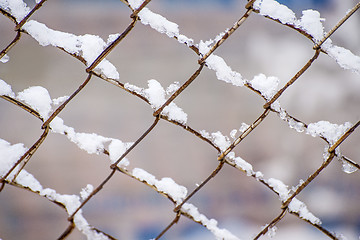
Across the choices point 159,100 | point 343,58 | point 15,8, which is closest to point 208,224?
point 159,100

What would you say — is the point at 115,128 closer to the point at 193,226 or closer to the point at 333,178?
the point at 193,226

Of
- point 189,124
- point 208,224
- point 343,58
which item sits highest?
point 189,124

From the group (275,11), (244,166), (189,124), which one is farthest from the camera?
(189,124)

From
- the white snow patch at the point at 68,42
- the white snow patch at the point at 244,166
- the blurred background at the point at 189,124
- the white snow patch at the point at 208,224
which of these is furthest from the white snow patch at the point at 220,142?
the blurred background at the point at 189,124

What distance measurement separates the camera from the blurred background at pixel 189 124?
1.84m

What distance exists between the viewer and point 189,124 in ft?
7.14

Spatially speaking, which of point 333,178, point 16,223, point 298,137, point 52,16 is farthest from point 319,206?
point 52,16

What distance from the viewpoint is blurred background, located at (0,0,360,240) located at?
1836mm

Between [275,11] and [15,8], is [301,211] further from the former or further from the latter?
[15,8]

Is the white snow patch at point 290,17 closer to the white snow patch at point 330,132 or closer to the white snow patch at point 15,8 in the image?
the white snow patch at point 330,132

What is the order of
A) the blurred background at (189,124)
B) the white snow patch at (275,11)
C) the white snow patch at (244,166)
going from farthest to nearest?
1. the blurred background at (189,124)
2. the white snow patch at (244,166)
3. the white snow patch at (275,11)

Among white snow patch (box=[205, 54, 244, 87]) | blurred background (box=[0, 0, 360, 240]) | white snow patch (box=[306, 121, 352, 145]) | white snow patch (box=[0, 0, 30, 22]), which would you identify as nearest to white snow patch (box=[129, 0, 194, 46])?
white snow patch (box=[205, 54, 244, 87])

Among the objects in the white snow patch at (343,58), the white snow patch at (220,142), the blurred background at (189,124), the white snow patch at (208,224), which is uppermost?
the blurred background at (189,124)

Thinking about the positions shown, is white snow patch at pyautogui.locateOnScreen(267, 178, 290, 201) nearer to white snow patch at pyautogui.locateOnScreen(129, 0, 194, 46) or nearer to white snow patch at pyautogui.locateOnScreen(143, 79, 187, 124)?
white snow patch at pyautogui.locateOnScreen(143, 79, 187, 124)
